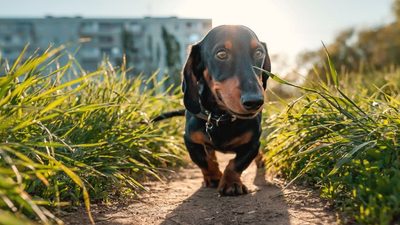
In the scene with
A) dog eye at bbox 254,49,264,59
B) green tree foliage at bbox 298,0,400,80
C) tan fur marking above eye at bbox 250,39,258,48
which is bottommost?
green tree foliage at bbox 298,0,400,80

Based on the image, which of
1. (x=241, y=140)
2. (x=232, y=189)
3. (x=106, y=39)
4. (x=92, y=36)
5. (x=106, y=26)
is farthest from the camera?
(x=106, y=39)

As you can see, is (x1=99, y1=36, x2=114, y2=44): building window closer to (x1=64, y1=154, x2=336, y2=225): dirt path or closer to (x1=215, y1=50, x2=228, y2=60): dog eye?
(x1=64, y1=154, x2=336, y2=225): dirt path

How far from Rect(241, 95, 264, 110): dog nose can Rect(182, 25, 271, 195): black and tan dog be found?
0.10 metres

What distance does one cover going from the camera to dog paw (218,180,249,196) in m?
2.81

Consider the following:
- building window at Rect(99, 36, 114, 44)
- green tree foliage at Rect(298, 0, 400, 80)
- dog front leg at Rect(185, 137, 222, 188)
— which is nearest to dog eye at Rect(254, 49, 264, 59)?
dog front leg at Rect(185, 137, 222, 188)

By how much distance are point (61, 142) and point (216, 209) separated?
0.87 meters

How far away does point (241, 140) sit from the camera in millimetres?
2984

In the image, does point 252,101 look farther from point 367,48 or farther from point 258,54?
point 367,48

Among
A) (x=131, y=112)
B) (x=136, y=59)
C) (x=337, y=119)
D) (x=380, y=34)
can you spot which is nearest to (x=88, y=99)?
(x=131, y=112)

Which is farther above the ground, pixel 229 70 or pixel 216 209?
pixel 229 70

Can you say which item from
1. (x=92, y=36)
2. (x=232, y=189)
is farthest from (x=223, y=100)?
(x=92, y=36)

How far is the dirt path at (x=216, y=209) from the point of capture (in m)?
2.17

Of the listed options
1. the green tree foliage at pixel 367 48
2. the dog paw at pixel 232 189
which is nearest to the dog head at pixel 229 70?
the dog paw at pixel 232 189

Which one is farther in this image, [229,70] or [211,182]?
[211,182]
